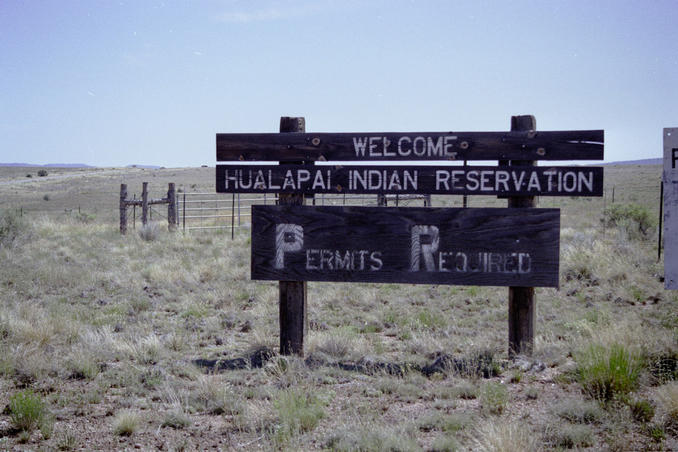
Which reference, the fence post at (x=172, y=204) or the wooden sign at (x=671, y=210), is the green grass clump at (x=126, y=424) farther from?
the fence post at (x=172, y=204)

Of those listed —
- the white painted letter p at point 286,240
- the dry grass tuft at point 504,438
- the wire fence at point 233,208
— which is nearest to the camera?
the dry grass tuft at point 504,438

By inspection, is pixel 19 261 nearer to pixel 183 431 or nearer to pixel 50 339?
pixel 50 339

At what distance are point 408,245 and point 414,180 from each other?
70cm

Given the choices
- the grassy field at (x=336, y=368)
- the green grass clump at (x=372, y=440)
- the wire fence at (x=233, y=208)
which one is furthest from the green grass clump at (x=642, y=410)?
the wire fence at (x=233, y=208)

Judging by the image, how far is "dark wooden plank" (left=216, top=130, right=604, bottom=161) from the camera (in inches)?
239

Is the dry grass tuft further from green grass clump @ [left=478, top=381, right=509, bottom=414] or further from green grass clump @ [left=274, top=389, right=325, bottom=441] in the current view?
green grass clump @ [left=274, top=389, right=325, bottom=441]

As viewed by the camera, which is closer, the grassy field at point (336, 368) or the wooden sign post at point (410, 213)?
the grassy field at point (336, 368)

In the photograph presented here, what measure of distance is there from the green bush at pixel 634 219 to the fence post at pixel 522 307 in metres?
13.6

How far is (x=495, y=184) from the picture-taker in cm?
616

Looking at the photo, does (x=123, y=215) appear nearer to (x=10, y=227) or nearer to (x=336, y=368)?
(x=10, y=227)

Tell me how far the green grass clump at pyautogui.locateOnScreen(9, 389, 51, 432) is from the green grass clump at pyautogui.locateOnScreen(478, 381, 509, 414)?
11.4 feet

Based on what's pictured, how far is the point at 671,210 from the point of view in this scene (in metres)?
5.38

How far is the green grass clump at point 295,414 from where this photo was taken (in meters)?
4.41

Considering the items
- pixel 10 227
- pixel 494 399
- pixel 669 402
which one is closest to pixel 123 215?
pixel 10 227
